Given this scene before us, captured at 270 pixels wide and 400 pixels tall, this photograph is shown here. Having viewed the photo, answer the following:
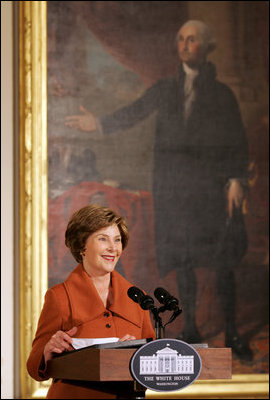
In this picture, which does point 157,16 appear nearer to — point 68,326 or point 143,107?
point 143,107

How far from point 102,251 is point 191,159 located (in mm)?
3957

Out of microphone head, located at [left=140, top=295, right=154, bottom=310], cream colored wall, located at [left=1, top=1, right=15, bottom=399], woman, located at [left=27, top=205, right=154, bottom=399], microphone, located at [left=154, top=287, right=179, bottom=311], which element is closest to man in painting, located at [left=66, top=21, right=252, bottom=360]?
cream colored wall, located at [left=1, top=1, right=15, bottom=399]

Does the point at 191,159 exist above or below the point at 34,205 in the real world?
above

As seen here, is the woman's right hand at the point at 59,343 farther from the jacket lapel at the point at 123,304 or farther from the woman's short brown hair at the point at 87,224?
the woman's short brown hair at the point at 87,224

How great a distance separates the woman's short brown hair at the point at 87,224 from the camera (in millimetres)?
3441

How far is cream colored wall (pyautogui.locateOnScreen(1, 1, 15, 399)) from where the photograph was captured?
6.64 metres

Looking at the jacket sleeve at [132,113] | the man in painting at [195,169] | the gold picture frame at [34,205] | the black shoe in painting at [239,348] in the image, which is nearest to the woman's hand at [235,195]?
the man in painting at [195,169]

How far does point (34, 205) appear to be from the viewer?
689 centimetres

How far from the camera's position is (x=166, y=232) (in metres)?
7.14

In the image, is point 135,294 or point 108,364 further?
point 135,294

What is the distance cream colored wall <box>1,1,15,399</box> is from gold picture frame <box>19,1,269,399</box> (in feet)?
0.35

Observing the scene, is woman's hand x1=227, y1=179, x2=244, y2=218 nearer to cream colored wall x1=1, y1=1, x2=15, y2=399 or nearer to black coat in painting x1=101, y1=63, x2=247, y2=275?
black coat in painting x1=101, y1=63, x2=247, y2=275

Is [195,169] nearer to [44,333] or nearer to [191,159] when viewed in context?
[191,159]

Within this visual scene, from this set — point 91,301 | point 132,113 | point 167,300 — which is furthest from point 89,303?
point 132,113
